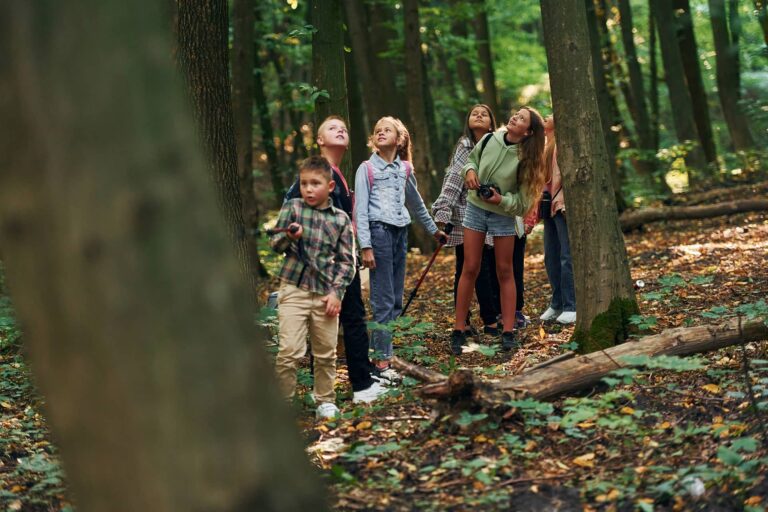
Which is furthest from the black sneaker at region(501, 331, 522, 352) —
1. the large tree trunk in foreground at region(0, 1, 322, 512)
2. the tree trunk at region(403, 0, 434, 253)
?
the tree trunk at region(403, 0, 434, 253)

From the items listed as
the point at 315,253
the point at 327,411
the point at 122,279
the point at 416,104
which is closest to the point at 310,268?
the point at 315,253

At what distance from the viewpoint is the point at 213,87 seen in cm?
639

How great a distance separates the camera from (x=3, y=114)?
2.11 meters

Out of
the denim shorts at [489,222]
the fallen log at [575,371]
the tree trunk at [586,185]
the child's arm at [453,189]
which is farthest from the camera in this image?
the child's arm at [453,189]

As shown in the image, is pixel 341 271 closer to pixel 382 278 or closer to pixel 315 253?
pixel 315 253

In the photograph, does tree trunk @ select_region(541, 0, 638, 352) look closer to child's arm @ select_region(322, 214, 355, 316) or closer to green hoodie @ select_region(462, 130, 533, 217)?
green hoodie @ select_region(462, 130, 533, 217)

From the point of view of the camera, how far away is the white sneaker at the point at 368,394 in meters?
5.74

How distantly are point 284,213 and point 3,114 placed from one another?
328cm

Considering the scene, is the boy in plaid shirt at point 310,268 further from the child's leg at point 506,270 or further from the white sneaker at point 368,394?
the child's leg at point 506,270

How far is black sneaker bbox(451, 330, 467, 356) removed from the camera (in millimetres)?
Answer: 7180

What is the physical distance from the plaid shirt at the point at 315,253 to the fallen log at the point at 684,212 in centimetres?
928

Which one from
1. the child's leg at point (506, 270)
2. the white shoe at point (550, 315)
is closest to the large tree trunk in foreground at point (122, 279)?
the child's leg at point (506, 270)

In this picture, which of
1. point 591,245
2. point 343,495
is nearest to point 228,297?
point 343,495

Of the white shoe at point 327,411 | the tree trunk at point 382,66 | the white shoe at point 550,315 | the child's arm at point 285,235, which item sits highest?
the tree trunk at point 382,66
